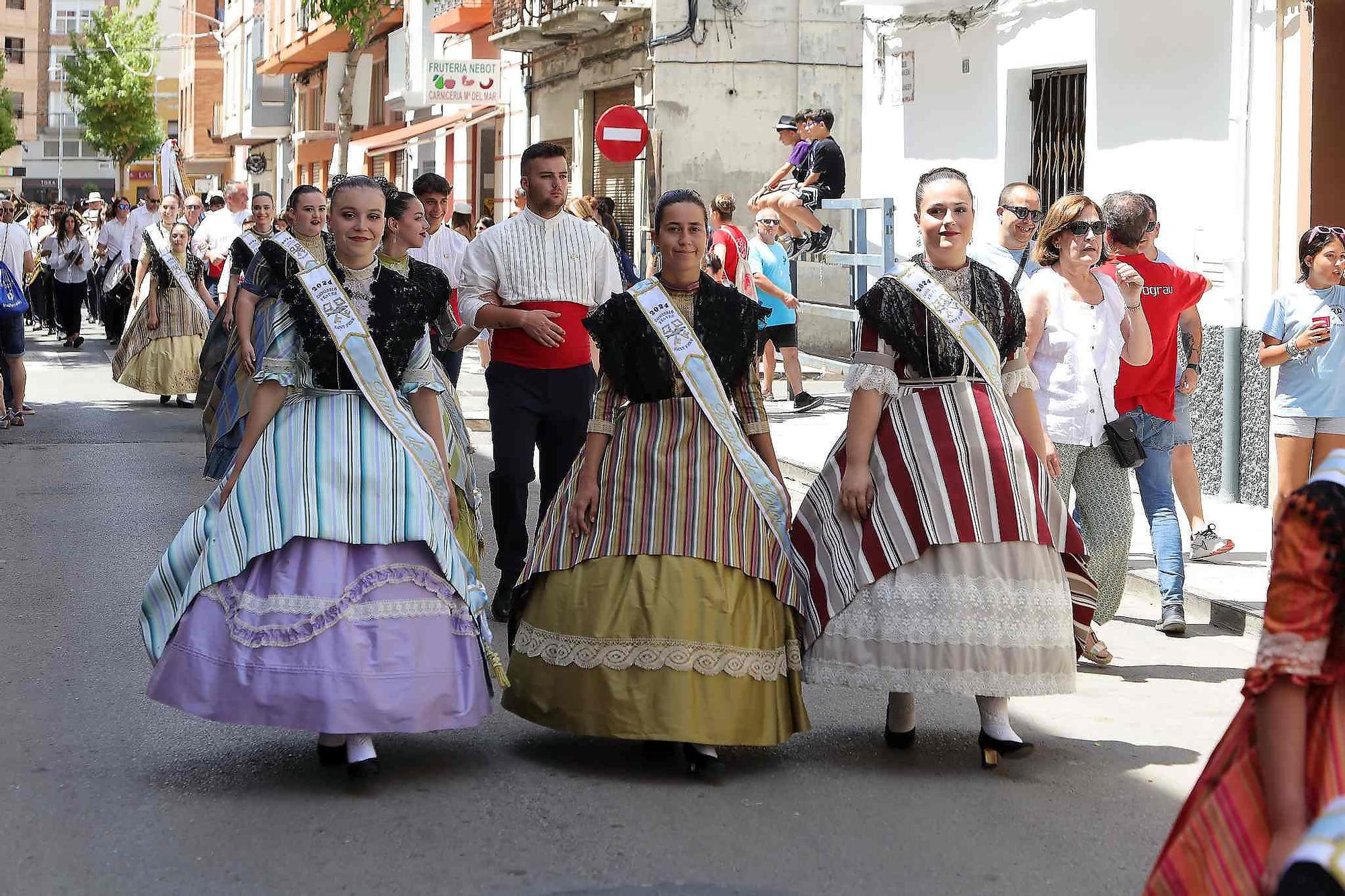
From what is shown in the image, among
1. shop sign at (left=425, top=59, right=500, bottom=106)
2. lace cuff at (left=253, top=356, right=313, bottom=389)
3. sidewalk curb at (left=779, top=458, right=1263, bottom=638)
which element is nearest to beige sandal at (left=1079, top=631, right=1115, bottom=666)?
sidewalk curb at (left=779, top=458, right=1263, bottom=638)

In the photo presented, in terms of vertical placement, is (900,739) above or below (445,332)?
below

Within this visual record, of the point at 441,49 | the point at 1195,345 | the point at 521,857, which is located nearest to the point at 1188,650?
the point at 1195,345

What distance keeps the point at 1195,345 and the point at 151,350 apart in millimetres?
9764

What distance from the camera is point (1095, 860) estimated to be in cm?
469

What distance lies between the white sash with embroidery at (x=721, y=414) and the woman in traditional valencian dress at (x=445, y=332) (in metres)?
0.75

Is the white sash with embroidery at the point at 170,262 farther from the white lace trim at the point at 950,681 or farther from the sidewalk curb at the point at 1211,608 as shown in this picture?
the white lace trim at the point at 950,681

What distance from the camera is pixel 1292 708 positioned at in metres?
2.62

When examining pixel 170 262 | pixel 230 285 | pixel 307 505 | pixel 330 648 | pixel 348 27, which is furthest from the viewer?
pixel 348 27

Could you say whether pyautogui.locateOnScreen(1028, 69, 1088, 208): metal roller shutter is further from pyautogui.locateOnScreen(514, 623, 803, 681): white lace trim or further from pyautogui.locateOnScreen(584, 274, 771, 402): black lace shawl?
pyautogui.locateOnScreen(514, 623, 803, 681): white lace trim

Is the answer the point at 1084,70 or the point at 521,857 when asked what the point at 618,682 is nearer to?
the point at 521,857

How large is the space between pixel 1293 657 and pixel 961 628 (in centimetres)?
265

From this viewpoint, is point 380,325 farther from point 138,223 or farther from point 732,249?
point 138,223

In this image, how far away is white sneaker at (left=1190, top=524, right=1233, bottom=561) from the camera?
8.95 metres

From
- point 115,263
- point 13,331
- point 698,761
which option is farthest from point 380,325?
point 115,263
